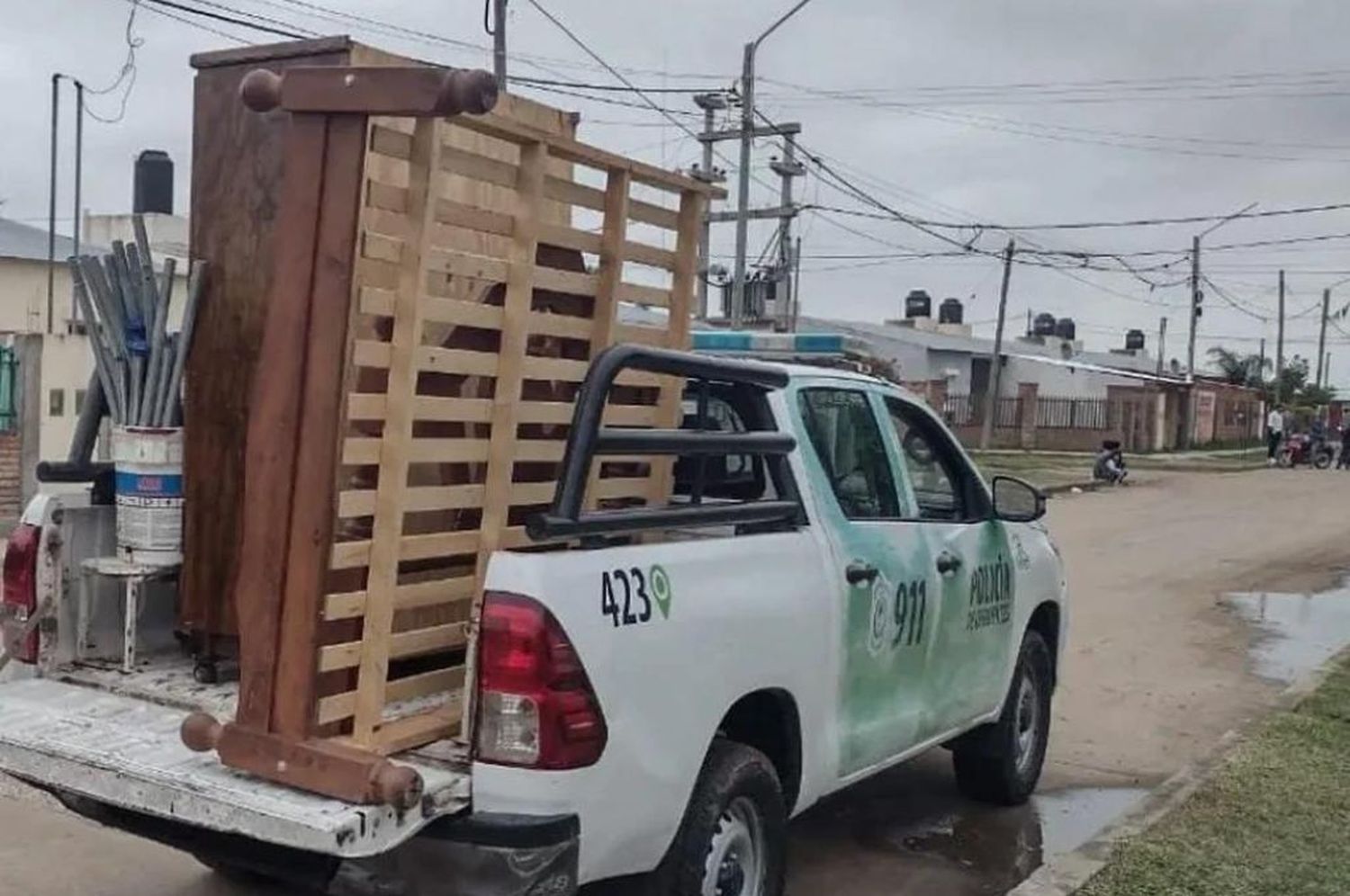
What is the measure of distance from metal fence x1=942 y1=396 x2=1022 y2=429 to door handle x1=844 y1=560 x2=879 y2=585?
42.9 metres

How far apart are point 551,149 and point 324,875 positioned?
2.04m

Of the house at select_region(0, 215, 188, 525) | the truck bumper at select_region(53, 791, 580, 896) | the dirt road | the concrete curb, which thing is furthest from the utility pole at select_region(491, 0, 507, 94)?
the truck bumper at select_region(53, 791, 580, 896)

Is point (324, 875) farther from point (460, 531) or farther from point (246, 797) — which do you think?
point (460, 531)

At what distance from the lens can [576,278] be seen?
14.9 feet

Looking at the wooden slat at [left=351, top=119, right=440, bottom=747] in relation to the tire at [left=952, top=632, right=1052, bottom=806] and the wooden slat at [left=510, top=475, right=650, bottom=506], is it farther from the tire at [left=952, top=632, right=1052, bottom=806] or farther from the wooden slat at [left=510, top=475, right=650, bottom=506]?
the tire at [left=952, top=632, right=1052, bottom=806]

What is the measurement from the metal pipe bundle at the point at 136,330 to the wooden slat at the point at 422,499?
44.6 inches

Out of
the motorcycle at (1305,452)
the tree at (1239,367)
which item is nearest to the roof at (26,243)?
the motorcycle at (1305,452)

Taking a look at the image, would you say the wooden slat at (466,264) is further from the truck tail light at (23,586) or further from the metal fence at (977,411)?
the metal fence at (977,411)

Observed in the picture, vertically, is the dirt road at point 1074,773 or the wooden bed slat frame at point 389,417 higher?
the wooden bed slat frame at point 389,417

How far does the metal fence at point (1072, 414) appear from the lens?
158 feet

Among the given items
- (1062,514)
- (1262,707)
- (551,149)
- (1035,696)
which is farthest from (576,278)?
(1062,514)

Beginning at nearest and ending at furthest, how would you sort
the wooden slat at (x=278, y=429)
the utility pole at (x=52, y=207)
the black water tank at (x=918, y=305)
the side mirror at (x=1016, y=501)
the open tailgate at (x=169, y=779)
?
the open tailgate at (x=169, y=779) < the wooden slat at (x=278, y=429) < the side mirror at (x=1016, y=501) < the utility pole at (x=52, y=207) < the black water tank at (x=918, y=305)

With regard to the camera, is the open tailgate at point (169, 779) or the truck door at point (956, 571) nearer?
the open tailgate at point (169, 779)

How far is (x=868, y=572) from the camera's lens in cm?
502
